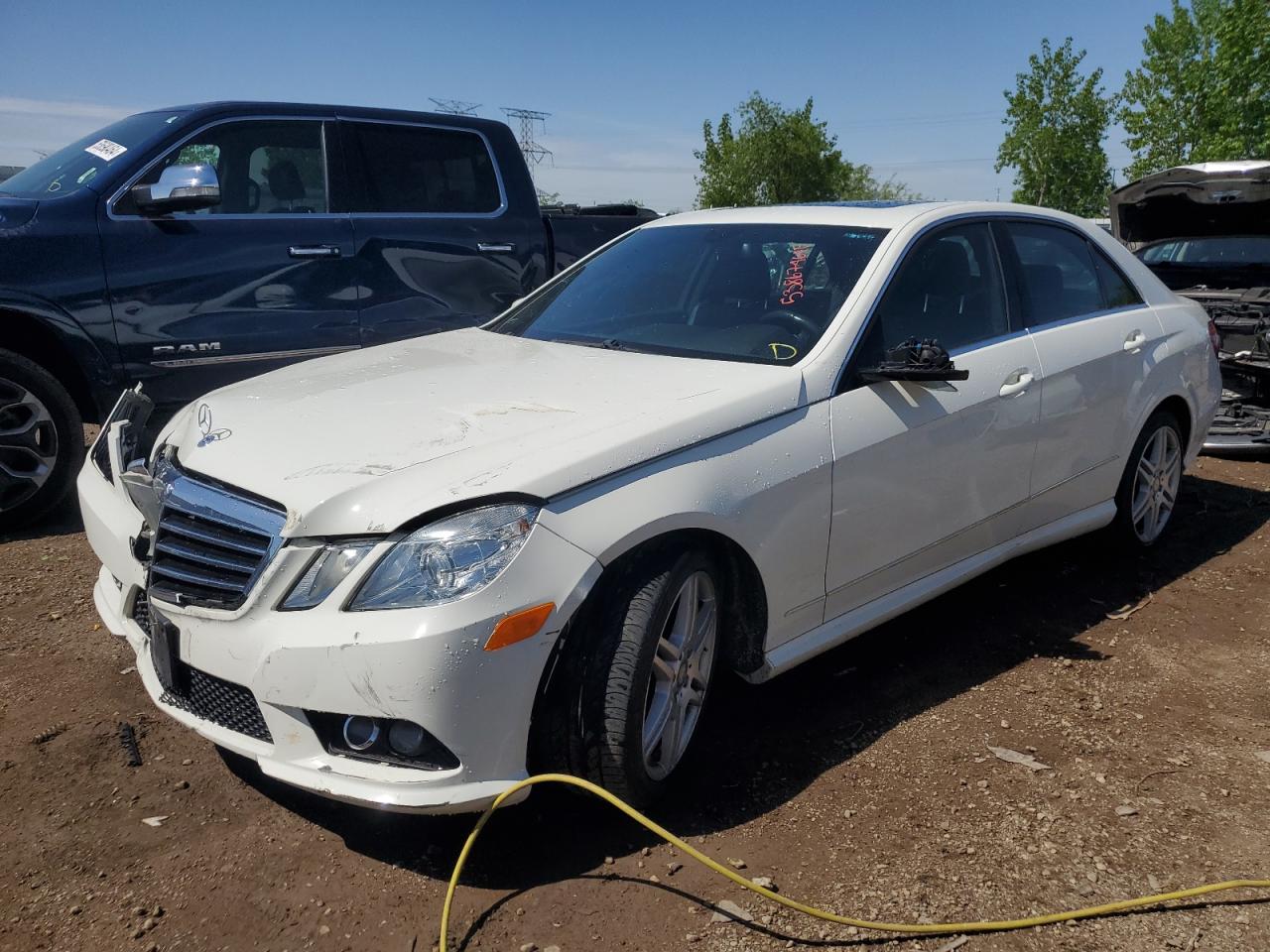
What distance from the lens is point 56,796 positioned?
2.96m

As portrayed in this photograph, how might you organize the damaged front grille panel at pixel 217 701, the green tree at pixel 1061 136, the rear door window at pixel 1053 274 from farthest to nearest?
1. the green tree at pixel 1061 136
2. the rear door window at pixel 1053 274
3. the damaged front grille panel at pixel 217 701

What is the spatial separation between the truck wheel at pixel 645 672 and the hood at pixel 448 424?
33 centimetres

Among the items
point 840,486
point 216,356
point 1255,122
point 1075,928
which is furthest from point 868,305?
point 1255,122

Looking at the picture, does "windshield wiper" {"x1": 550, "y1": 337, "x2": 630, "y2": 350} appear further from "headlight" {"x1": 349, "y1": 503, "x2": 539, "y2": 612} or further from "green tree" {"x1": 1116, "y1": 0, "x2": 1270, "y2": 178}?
"green tree" {"x1": 1116, "y1": 0, "x2": 1270, "y2": 178}

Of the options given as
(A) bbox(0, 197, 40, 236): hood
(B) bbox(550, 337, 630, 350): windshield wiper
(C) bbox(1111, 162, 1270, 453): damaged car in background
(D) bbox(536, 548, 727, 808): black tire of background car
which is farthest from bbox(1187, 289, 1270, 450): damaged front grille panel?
(A) bbox(0, 197, 40, 236): hood

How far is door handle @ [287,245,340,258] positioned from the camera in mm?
5496

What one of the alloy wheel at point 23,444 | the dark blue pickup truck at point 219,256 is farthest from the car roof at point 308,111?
the alloy wheel at point 23,444

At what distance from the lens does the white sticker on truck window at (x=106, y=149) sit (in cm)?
525

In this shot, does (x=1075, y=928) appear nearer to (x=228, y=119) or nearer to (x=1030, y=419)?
(x=1030, y=419)

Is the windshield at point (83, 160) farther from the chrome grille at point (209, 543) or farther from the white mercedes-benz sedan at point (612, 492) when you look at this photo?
the chrome grille at point (209, 543)

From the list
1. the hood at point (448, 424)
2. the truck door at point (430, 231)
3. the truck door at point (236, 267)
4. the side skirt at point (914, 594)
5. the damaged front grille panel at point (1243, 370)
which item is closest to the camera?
the hood at point (448, 424)

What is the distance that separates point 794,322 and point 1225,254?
20.6ft

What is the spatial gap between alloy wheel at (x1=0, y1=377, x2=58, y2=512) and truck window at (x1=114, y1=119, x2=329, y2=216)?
118 cm

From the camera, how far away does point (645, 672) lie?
2.68 metres
